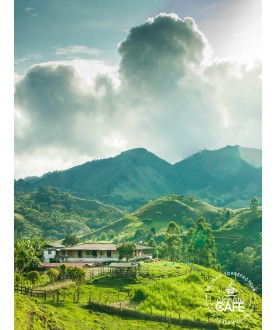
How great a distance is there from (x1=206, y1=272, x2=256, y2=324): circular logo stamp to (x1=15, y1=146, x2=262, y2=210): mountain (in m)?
4.52

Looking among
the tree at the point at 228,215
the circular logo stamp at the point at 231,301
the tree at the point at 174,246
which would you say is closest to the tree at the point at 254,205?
the tree at the point at 228,215

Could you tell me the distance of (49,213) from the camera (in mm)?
24312

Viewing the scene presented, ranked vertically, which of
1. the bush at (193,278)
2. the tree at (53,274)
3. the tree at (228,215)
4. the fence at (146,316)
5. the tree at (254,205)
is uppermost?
the tree at (254,205)

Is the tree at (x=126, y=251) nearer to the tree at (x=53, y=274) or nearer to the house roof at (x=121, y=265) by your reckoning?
the house roof at (x=121, y=265)

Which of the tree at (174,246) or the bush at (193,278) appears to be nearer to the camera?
the bush at (193,278)

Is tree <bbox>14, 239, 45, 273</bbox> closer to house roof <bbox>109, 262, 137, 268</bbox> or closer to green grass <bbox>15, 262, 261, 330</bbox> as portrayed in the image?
green grass <bbox>15, 262, 261, 330</bbox>

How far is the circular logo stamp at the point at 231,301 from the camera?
12.9 meters

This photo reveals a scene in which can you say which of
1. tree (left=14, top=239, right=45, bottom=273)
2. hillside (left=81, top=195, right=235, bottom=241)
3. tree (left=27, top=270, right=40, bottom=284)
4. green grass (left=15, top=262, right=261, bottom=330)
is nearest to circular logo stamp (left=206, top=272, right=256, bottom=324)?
green grass (left=15, top=262, right=261, bottom=330)

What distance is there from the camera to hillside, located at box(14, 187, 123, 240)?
18828mm

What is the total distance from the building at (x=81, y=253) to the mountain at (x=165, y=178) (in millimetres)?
2183

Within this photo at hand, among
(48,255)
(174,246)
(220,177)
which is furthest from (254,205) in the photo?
(48,255)

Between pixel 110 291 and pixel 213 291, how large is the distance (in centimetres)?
333

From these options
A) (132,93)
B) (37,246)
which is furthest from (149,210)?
(132,93)
